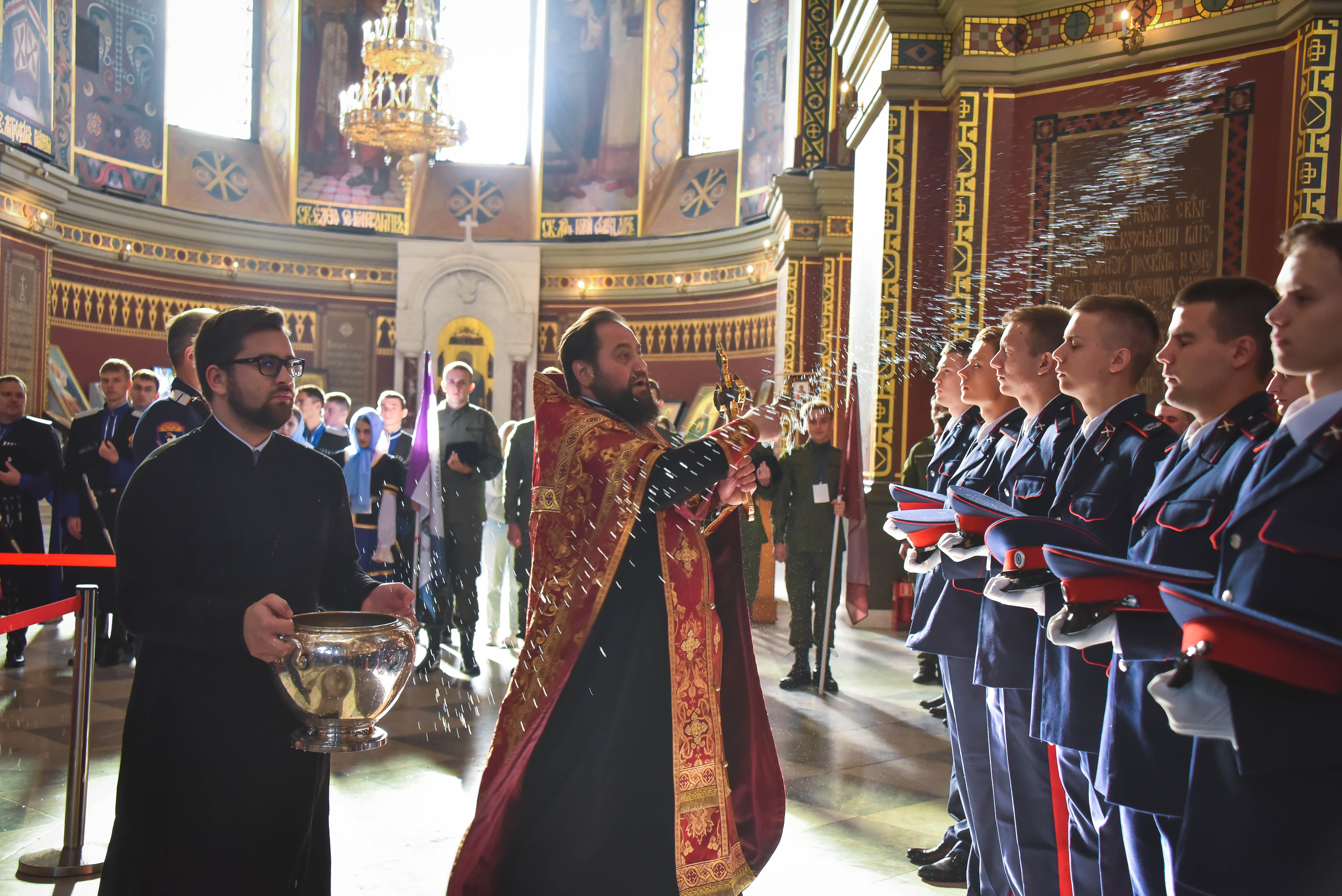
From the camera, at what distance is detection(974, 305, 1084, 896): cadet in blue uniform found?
2.61 metres

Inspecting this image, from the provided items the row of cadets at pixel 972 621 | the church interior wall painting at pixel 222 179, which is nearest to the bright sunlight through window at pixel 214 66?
the church interior wall painting at pixel 222 179

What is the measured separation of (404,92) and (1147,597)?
13005 mm

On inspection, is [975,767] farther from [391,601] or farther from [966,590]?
[391,601]

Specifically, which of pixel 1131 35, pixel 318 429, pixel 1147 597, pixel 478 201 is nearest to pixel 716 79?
pixel 478 201

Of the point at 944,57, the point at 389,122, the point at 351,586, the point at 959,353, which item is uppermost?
the point at 389,122

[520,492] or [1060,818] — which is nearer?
[1060,818]

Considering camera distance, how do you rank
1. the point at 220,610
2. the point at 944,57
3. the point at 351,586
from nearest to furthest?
1. the point at 220,610
2. the point at 351,586
3. the point at 944,57

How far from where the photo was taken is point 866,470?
7.78 m

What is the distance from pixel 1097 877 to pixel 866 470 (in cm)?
548

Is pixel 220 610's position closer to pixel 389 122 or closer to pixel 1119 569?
pixel 1119 569

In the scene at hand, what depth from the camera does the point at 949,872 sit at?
3.22 meters

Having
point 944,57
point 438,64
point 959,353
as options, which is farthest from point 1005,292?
point 438,64

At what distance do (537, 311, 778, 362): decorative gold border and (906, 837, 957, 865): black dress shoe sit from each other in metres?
12.0

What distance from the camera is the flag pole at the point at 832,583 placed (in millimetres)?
5613
